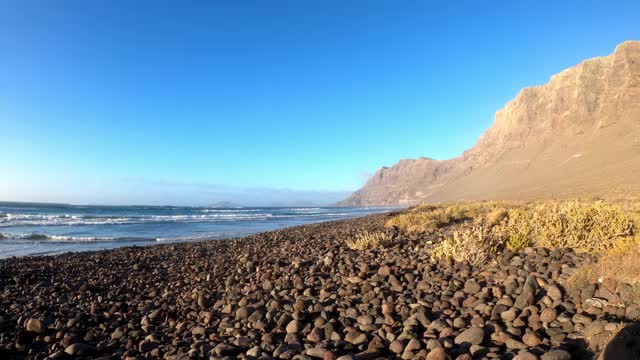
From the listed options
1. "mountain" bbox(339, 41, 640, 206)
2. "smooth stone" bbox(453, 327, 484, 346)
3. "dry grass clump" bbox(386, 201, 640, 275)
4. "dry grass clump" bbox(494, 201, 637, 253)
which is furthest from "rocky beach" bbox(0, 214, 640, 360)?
"mountain" bbox(339, 41, 640, 206)

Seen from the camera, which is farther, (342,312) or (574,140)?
(574,140)

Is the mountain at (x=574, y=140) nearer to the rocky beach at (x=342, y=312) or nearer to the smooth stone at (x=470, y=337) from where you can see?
the rocky beach at (x=342, y=312)

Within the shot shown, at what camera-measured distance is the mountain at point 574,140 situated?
39.7m

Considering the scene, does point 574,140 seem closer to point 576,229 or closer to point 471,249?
point 576,229

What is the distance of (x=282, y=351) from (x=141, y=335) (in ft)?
7.19

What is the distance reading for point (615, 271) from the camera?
4.26 m

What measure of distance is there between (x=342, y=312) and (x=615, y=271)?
10.4 feet

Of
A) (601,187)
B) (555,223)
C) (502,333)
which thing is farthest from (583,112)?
(502,333)

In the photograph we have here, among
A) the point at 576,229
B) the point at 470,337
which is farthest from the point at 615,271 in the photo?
the point at 576,229

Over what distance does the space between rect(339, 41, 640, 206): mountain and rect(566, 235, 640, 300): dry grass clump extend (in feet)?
97.8

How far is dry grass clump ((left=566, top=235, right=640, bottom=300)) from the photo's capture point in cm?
403

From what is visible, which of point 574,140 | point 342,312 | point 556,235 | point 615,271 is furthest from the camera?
point 574,140

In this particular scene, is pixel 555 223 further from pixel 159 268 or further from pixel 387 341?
pixel 159 268

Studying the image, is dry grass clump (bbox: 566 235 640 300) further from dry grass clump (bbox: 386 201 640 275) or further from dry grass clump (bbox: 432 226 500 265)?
dry grass clump (bbox: 432 226 500 265)
